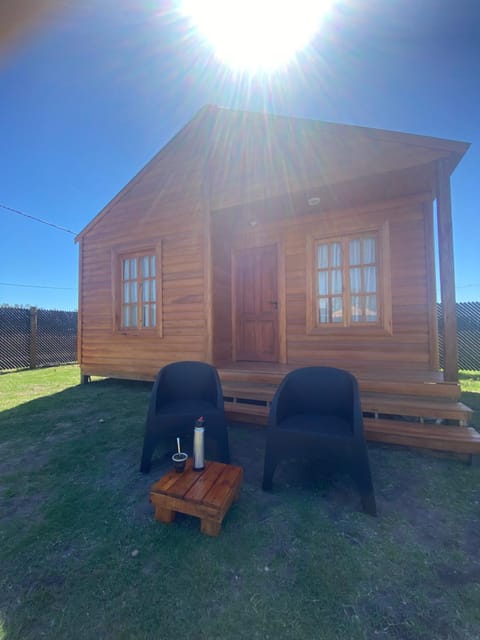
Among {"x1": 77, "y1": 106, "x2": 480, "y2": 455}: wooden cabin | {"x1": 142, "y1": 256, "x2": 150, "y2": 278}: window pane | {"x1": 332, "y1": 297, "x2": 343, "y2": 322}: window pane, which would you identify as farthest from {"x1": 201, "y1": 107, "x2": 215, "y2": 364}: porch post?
{"x1": 332, "y1": 297, "x2": 343, "y2": 322}: window pane

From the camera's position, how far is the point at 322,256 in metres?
4.47

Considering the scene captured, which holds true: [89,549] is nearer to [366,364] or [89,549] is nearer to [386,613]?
[386,613]

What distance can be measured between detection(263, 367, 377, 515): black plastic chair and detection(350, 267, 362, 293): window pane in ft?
7.41

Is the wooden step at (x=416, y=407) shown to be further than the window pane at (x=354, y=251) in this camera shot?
No

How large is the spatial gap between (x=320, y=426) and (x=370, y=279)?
2911 millimetres

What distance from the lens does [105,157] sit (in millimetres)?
7090

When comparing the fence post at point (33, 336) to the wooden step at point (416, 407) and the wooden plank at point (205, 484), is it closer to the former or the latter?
the wooden plank at point (205, 484)

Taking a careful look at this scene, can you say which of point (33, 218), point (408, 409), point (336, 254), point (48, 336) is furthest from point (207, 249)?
point (33, 218)

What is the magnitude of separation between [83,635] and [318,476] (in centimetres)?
173

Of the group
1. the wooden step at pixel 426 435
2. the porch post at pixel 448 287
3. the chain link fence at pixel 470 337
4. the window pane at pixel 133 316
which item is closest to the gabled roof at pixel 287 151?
the porch post at pixel 448 287

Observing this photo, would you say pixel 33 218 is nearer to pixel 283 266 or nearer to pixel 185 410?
pixel 283 266

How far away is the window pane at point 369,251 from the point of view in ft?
13.6

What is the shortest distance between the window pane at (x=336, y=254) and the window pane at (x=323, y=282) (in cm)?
20

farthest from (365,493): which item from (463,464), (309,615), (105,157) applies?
(105,157)
